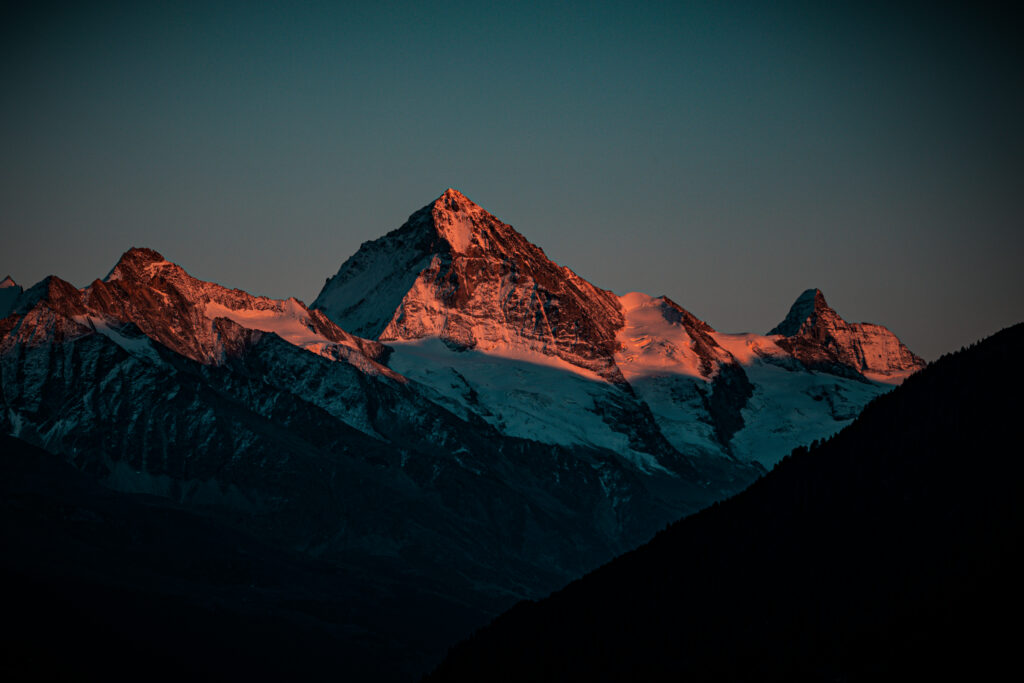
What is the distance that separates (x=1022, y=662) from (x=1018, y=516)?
3241 centimetres

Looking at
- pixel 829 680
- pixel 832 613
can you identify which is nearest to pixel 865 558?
pixel 832 613

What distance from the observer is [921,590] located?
17750cm

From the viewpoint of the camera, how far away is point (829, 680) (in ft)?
560

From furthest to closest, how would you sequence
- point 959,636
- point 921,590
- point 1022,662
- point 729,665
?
point 729,665 < point 921,590 < point 959,636 < point 1022,662

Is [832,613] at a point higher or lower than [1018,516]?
lower

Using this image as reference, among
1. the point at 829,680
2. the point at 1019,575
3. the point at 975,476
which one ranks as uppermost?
the point at 975,476

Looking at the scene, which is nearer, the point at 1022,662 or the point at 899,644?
the point at 1022,662

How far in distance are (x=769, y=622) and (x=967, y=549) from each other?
28056mm

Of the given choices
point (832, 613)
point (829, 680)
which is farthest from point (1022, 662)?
point (832, 613)

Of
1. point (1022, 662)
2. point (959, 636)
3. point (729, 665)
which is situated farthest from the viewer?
point (729, 665)

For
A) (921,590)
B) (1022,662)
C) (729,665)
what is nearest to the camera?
(1022,662)

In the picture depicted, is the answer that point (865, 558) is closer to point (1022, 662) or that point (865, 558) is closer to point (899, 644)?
point (899, 644)

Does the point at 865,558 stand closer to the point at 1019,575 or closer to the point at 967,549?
the point at 967,549

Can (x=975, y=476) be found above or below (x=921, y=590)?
above
